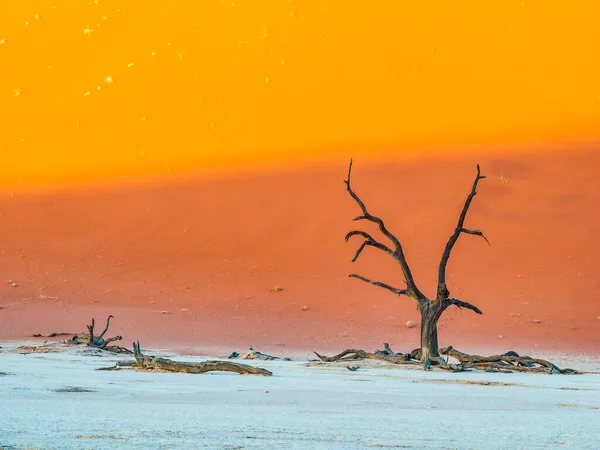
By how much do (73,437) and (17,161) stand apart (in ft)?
126

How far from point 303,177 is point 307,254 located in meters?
4.32

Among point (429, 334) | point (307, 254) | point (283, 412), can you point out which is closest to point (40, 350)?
point (429, 334)

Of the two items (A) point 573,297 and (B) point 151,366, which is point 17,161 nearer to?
(A) point 573,297

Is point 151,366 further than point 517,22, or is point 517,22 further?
point 517,22

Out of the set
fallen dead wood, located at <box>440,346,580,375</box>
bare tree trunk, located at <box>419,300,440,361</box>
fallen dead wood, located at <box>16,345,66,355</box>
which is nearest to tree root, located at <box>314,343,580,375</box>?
fallen dead wood, located at <box>440,346,580,375</box>

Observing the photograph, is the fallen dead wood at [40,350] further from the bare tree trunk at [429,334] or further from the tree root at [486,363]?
the bare tree trunk at [429,334]

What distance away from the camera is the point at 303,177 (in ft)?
130

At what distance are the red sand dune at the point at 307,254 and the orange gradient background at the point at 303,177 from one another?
0.08m

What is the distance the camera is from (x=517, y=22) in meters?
46.4

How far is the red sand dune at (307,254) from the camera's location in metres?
29.1

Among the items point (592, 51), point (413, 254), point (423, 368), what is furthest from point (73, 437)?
point (592, 51)

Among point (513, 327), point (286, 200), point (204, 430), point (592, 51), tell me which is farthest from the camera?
point (592, 51)

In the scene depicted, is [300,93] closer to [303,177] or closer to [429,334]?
[303,177]

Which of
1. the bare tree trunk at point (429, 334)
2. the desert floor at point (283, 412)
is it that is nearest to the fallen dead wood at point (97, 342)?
the bare tree trunk at point (429, 334)
